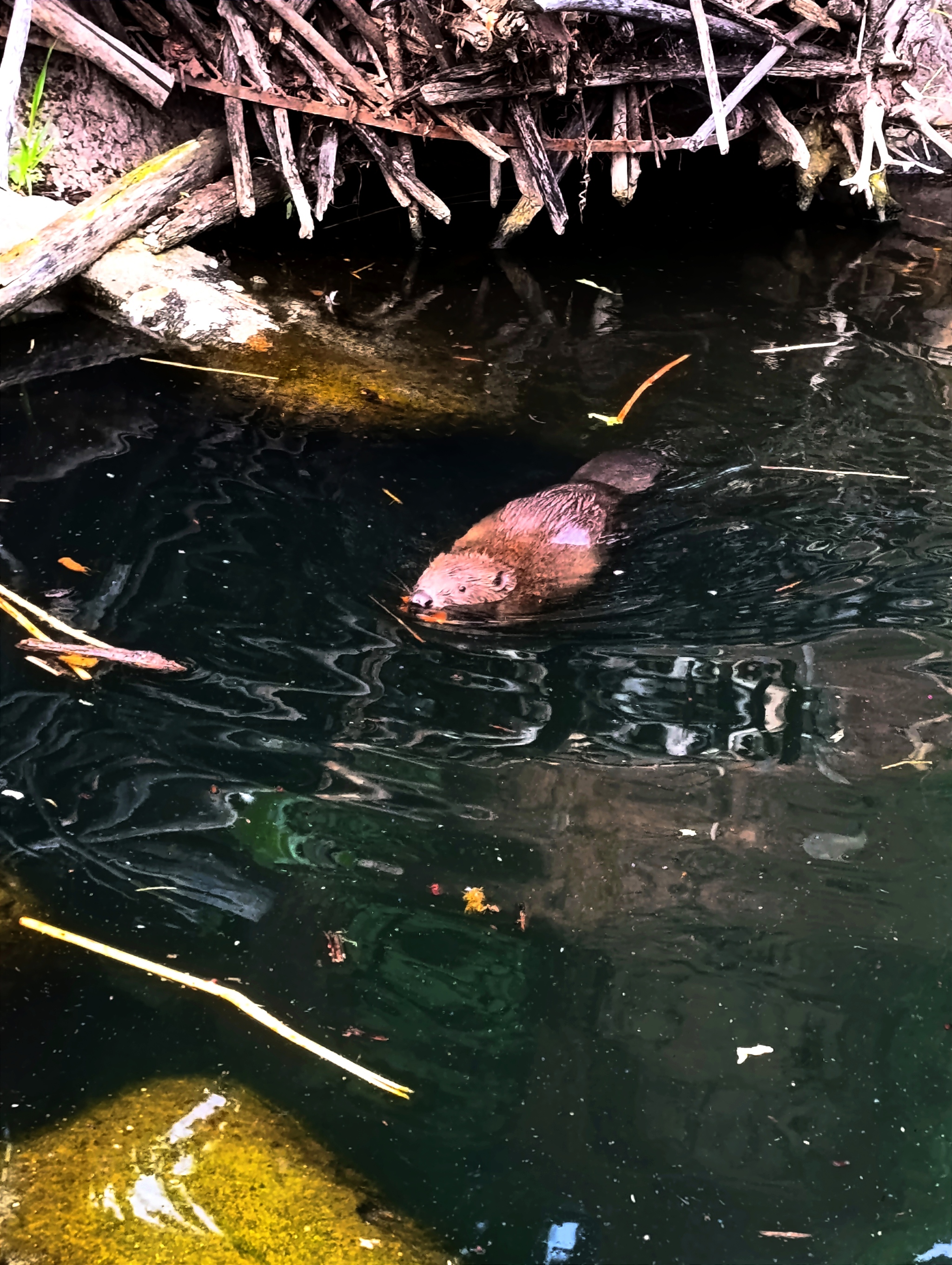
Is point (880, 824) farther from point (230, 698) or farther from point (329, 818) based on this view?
point (230, 698)

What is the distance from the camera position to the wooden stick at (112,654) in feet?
13.3

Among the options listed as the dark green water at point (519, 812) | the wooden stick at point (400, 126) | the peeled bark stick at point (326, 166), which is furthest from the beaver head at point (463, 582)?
the wooden stick at point (400, 126)

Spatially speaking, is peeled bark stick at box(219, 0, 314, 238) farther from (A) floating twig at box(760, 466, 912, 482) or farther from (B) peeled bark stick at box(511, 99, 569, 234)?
(A) floating twig at box(760, 466, 912, 482)

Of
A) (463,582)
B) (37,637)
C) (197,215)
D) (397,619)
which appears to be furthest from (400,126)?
(37,637)

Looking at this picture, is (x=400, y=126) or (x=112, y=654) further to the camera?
(x=400, y=126)

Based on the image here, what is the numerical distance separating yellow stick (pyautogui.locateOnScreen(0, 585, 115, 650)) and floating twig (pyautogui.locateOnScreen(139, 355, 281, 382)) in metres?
2.43

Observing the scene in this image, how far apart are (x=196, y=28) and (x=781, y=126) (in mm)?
4342

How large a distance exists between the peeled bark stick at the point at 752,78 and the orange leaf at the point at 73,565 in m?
5.21

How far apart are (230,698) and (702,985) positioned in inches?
77.9

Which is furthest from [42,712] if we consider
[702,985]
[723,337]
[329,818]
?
[723,337]

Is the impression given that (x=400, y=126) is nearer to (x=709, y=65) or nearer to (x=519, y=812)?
(x=709, y=65)

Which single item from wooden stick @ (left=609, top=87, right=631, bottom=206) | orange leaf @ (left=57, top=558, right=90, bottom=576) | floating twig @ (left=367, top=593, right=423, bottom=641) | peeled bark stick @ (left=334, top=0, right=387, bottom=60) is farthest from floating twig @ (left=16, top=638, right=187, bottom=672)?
wooden stick @ (left=609, top=87, right=631, bottom=206)

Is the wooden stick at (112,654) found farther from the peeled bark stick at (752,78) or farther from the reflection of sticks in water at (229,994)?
the peeled bark stick at (752,78)

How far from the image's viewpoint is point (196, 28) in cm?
736
